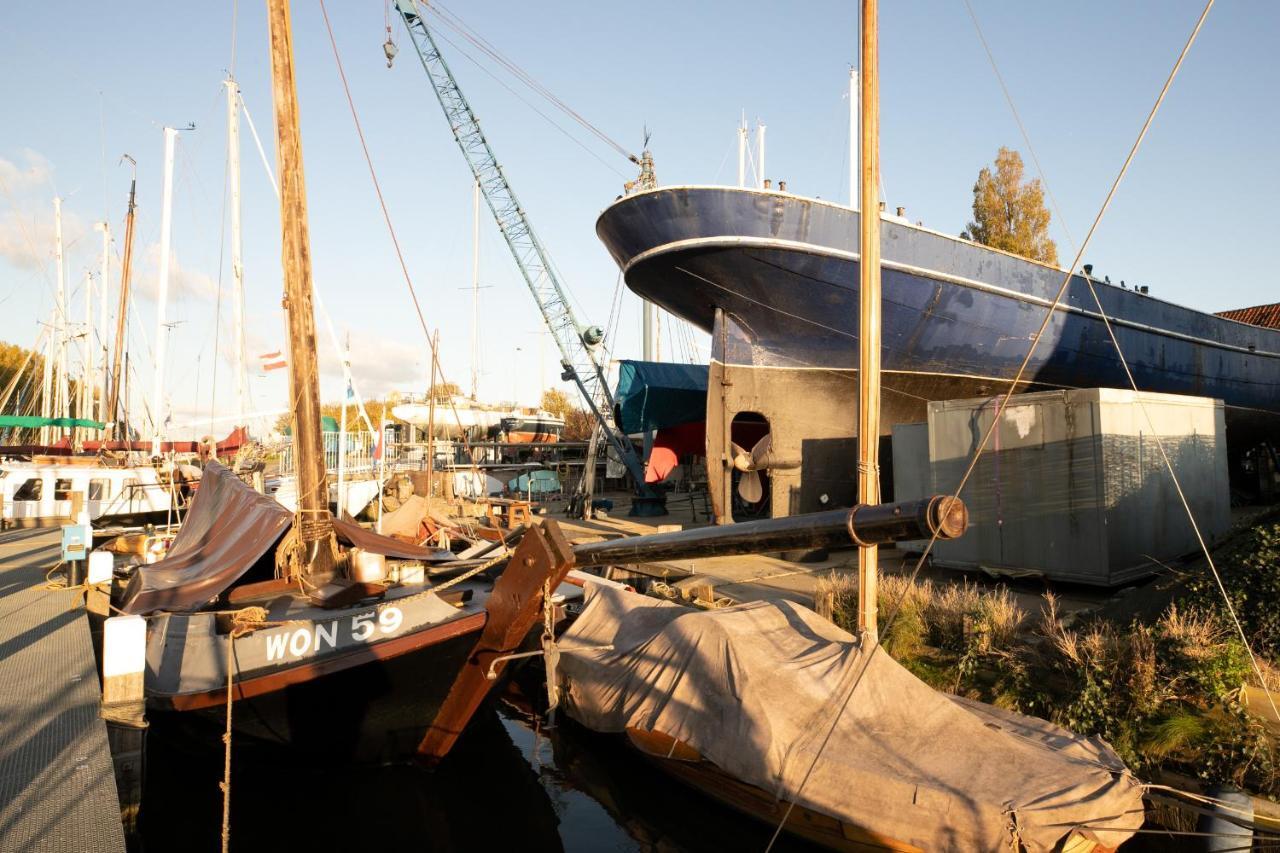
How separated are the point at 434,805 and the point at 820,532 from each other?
4.56 metres

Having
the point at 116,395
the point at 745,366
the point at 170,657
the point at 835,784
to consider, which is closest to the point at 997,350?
the point at 745,366

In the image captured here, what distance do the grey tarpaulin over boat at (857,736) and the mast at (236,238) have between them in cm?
1835

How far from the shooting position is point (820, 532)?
3451 mm

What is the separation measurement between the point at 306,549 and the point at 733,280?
9.89 m

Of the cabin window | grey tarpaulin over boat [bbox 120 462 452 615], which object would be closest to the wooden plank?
grey tarpaulin over boat [bbox 120 462 452 615]

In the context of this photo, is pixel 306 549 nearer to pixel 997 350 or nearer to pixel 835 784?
pixel 835 784

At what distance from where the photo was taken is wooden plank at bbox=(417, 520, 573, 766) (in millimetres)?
4547

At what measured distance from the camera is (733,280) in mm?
14883

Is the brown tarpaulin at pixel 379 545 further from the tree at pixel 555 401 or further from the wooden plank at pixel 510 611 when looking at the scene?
the tree at pixel 555 401

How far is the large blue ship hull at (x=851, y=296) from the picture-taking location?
14.2 m

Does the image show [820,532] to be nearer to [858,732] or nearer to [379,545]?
[858,732]

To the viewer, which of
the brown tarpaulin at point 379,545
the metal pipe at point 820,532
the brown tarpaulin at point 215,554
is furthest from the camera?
the brown tarpaulin at point 379,545

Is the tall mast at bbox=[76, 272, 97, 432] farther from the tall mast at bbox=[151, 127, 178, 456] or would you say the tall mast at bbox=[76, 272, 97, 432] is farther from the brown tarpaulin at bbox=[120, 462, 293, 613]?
the brown tarpaulin at bbox=[120, 462, 293, 613]

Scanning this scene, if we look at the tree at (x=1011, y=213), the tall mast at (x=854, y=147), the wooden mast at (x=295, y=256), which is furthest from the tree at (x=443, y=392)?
the tree at (x=1011, y=213)
